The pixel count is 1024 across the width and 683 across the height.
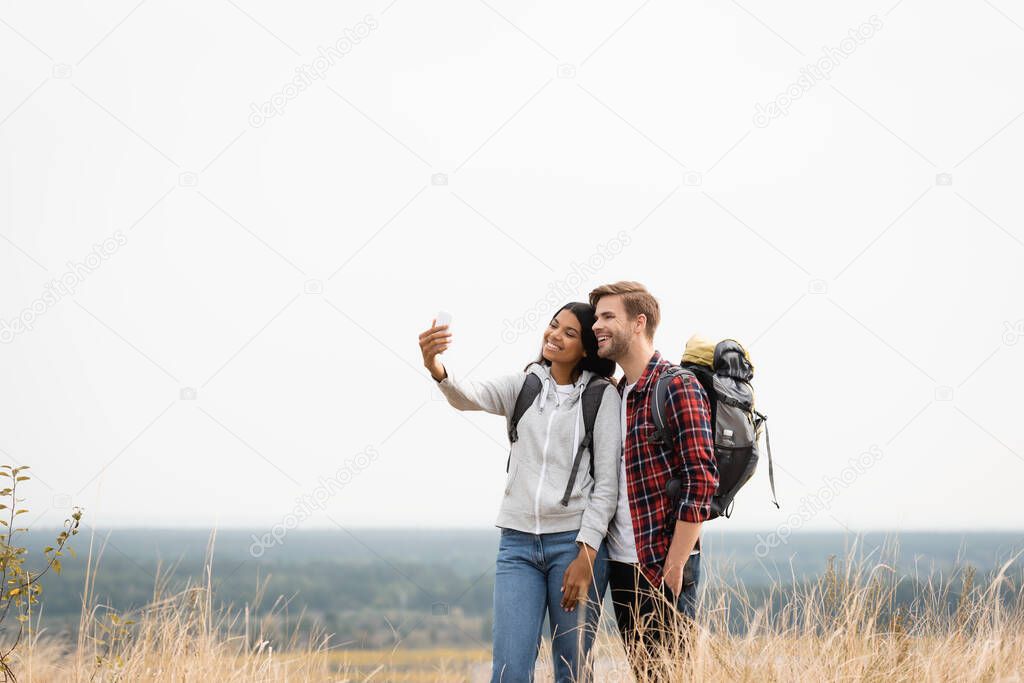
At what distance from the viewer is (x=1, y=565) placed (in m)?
3.86

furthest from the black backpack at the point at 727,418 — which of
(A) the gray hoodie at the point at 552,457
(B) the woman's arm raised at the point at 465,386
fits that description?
(B) the woman's arm raised at the point at 465,386

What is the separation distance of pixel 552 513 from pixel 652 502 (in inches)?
15.6

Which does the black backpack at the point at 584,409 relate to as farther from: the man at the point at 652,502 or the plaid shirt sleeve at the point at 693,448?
the plaid shirt sleeve at the point at 693,448

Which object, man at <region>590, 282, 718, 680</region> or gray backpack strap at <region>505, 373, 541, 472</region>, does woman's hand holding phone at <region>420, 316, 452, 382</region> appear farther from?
man at <region>590, 282, 718, 680</region>

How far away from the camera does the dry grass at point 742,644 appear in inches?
151

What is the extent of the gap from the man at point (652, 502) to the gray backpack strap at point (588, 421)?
0.12 meters

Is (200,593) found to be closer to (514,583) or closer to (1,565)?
(1,565)

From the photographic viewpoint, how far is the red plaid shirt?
3.50 meters

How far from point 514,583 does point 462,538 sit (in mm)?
155743

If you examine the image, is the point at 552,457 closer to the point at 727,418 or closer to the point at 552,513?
the point at 552,513

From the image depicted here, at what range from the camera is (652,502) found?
11.8 feet

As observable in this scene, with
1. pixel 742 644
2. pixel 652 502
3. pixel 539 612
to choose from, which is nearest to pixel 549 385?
pixel 652 502

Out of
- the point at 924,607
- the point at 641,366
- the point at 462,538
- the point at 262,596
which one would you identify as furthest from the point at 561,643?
the point at 462,538

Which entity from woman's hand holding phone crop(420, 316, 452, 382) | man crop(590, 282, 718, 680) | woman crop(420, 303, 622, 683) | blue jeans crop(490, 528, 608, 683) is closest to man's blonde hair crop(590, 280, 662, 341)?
man crop(590, 282, 718, 680)
